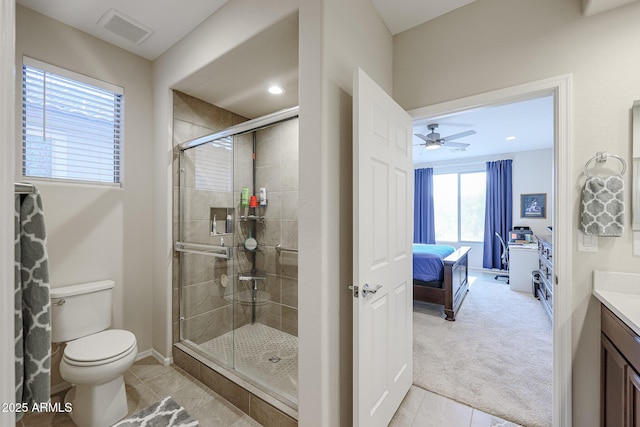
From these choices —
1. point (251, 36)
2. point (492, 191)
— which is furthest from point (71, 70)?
point (492, 191)

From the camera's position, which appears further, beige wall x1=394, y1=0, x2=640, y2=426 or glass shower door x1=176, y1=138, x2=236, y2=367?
glass shower door x1=176, y1=138, x2=236, y2=367

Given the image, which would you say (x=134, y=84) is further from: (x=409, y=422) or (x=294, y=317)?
(x=409, y=422)

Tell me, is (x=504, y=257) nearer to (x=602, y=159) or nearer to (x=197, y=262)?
(x=602, y=159)

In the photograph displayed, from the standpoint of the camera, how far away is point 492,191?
6.02m

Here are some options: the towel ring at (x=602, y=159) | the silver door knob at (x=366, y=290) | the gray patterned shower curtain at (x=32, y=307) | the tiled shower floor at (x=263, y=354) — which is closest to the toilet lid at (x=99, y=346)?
the tiled shower floor at (x=263, y=354)

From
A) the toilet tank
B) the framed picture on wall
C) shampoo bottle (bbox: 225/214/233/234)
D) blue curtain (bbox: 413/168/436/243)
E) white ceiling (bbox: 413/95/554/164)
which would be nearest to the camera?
the toilet tank

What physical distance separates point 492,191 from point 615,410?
552 centimetres

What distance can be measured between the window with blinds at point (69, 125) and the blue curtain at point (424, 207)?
6102 millimetres

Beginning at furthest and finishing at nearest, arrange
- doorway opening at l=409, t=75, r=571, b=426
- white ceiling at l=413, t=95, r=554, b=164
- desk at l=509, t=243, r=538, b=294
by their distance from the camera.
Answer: desk at l=509, t=243, r=538, b=294 → white ceiling at l=413, t=95, r=554, b=164 → doorway opening at l=409, t=75, r=571, b=426

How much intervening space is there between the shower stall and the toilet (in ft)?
1.86

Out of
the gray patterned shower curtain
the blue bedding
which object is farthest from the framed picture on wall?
the gray patterned shower curtain

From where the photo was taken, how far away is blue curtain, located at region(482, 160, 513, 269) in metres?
5.85

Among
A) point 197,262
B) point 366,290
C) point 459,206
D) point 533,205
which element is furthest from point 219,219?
point 533,205

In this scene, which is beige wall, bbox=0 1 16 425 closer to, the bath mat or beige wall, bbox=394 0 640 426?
the bath mat
